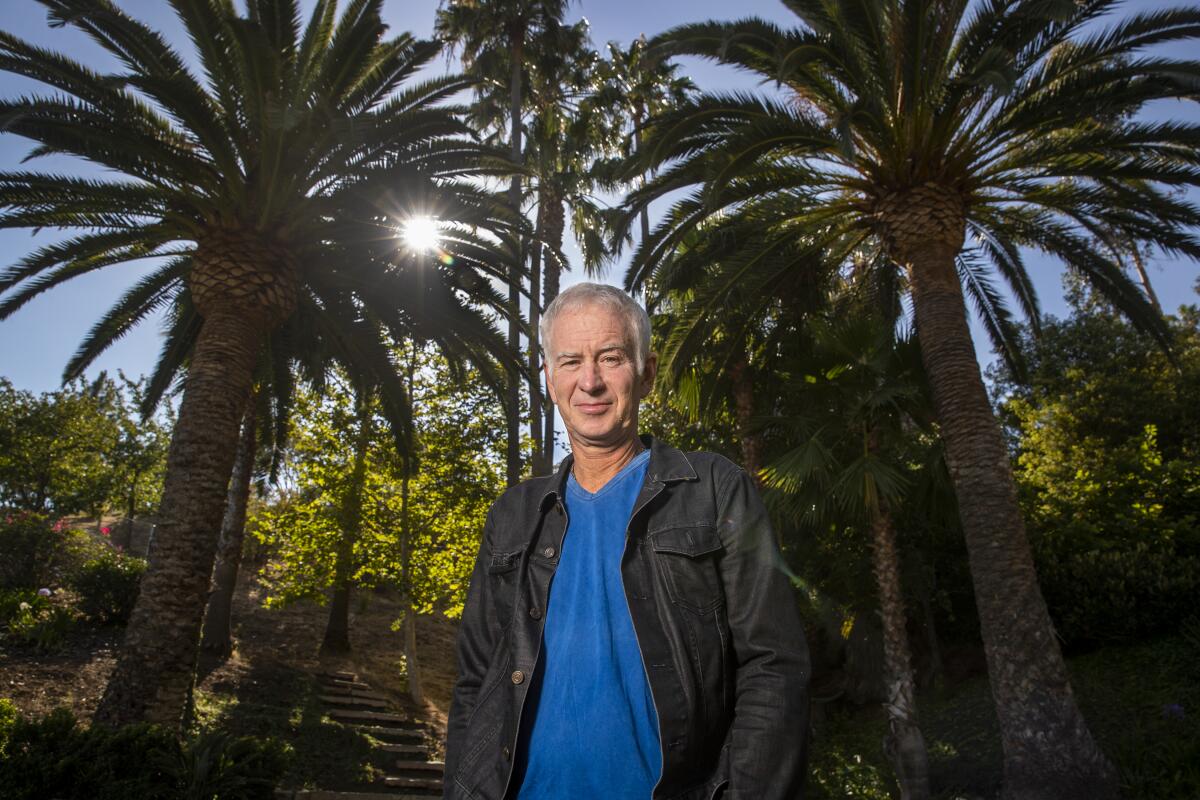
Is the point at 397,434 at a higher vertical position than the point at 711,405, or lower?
lower

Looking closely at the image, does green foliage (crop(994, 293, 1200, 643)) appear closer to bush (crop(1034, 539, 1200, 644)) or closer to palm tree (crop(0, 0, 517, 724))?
A: bush (crop(1034, 539, 1200, 644))

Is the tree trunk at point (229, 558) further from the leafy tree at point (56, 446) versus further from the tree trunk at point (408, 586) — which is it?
the leafy tree at point (56, 446)

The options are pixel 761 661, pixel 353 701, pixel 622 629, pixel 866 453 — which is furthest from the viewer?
pixel 353 701

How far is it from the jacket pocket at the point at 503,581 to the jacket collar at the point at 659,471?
7.0 inches

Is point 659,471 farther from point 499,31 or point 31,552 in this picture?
point 499,31

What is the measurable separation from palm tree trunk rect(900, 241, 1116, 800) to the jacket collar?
7.63 metres

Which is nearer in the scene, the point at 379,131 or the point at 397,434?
the point at 379,131

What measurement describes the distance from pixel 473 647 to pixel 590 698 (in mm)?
483

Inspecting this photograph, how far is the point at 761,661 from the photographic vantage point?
177 cm

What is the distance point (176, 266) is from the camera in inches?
440

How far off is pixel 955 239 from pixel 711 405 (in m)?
5.31

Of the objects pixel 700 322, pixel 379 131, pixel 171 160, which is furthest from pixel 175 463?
pixel 700 322

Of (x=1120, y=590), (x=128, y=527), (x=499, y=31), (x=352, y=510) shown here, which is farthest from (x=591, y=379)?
(x=128, y=527)

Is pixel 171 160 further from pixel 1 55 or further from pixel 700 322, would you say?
pixel 700 322
